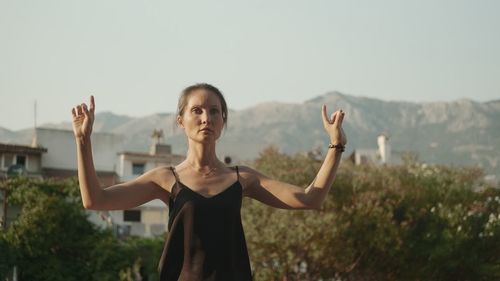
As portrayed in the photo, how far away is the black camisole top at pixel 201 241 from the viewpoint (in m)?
6.18

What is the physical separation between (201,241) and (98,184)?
789 millimetres

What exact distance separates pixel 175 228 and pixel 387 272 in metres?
29.9

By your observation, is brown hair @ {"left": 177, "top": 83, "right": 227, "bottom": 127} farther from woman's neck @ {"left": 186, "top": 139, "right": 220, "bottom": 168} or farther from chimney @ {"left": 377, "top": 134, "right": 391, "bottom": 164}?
chimney @ {"left": 377, "top": 134, "right": 391, "bottom": 164}

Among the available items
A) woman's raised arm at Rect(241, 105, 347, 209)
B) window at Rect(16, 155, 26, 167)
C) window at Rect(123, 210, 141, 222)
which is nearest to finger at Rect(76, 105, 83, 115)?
woman's raised arm at Rect(241, 105, 347, 209)

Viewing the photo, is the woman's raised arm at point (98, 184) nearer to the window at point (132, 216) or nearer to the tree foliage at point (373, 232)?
the tree foliage at point (373, 232)

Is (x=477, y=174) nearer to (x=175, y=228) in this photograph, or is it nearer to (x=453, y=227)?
(x=453, y=227)

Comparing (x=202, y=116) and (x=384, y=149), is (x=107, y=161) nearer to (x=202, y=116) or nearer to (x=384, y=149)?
(x=384, y=149)

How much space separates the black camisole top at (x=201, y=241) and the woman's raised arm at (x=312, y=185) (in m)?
0.45

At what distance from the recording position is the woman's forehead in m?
6.42

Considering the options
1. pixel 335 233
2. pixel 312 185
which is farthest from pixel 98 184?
pixel 335 233

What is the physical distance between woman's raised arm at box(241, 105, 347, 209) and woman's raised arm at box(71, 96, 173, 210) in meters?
0.63

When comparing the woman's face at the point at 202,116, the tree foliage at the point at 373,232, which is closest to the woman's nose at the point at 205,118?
the woman's face at the point at 202,116

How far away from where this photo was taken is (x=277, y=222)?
32.9 metres

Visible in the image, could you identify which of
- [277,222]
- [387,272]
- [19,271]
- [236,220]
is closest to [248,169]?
[236,220]
